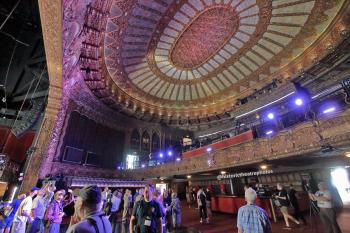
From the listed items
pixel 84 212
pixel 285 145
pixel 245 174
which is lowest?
pixel 84 212

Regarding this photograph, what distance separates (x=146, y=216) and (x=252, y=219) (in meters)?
1.84

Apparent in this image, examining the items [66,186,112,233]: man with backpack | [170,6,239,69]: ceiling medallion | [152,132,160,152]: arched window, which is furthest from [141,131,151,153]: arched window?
[66,186,112,233]: man with backpack

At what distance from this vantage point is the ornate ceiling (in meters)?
10.1

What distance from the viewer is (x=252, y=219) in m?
2.38

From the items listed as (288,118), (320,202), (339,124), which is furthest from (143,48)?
(320,202)

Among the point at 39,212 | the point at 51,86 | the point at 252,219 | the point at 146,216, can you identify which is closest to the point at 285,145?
the point at 252,219

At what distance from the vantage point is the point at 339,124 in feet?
19.6

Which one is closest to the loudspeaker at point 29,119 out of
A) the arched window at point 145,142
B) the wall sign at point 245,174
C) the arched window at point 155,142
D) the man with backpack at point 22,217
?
the man with backpack at point 22,217

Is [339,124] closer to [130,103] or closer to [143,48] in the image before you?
[143,48]

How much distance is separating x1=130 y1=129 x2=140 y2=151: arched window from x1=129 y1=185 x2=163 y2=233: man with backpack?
1524cm

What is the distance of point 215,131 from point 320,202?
50.3 ft

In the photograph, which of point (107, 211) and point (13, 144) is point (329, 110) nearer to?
point (107, 211)

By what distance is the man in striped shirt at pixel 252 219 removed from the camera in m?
2.31

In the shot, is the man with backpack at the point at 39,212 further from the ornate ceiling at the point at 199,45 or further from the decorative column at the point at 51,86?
the ornate ceiling at the point at 199,45
